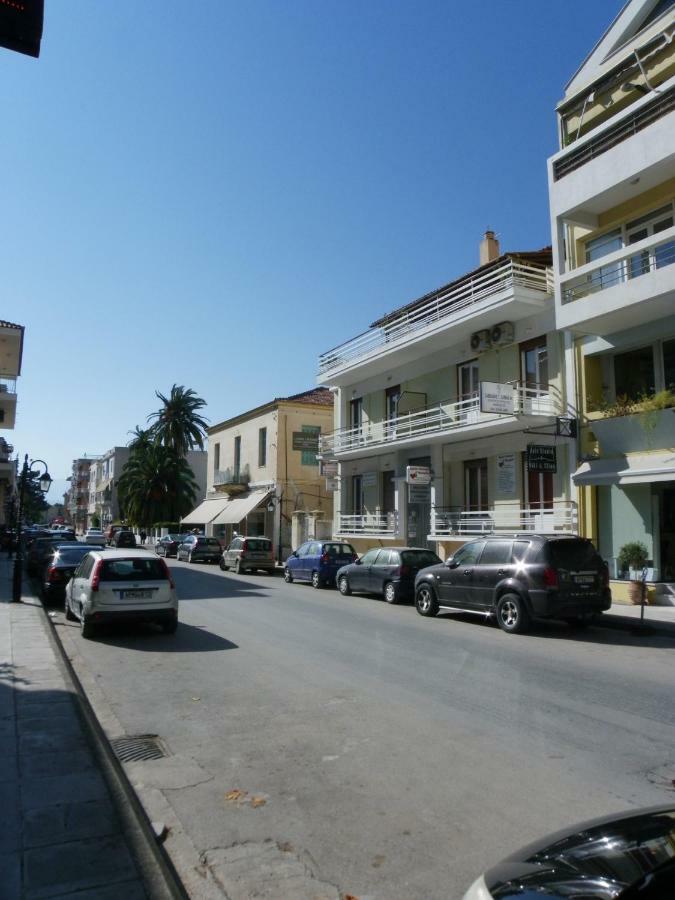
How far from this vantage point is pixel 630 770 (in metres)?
5.35

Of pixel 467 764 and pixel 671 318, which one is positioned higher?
pixel 671 318

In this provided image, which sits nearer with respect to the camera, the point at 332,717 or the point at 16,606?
the point at 332,717

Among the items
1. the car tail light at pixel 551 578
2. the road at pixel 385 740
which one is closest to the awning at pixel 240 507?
the road at pixel 385 740

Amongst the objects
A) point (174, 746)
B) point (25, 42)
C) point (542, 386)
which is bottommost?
point (174, 746)

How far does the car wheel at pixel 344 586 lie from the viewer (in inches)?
800

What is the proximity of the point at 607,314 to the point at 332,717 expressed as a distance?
13.4 m

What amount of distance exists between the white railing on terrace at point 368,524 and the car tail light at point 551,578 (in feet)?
44.6

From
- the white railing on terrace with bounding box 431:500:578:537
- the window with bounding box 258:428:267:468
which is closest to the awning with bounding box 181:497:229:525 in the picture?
the window with bounding box 258:428:267:468

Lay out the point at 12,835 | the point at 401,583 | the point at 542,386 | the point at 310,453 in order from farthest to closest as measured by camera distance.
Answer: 1. the point at 310,453
2. the point at 542,386
3. the point at 401,583
4. the point at 12,835

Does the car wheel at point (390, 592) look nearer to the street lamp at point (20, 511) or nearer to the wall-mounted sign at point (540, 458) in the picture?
the wall-mounted sign at point (540, 458)

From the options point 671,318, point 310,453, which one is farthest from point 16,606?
point 310,453

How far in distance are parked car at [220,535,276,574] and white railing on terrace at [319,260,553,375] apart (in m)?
8.42

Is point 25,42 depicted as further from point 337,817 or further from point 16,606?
point 16,606

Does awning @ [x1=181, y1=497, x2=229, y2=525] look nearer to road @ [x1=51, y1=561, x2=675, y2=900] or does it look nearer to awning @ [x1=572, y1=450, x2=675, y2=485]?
awning @ [x1=572, y1=450, x2=675, y2=485]
